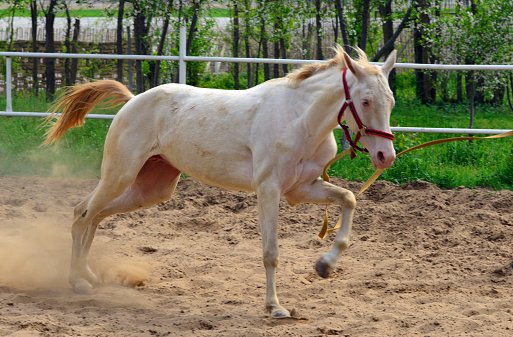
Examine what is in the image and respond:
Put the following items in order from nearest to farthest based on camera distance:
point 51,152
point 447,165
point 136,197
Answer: point 136,197
point 447,165
point 51,152

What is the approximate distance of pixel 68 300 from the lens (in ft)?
12.9

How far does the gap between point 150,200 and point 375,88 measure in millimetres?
2077

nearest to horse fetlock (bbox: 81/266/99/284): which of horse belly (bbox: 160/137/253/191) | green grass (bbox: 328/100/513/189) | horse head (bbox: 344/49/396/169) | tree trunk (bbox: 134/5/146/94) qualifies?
horse belly (bbox: 160/137/253/191)

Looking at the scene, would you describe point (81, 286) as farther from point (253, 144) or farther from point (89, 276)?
point (253, 144)

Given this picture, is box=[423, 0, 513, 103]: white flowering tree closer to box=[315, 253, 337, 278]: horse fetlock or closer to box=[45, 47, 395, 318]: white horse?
box=[45, 47, 395, 318]: white horse

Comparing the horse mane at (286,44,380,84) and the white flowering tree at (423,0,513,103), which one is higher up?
the white flowering tree at (423,0,513,103)

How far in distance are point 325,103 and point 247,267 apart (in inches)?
68.7

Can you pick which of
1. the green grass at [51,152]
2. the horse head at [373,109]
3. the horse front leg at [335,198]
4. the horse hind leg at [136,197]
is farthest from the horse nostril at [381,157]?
the green grass at [51,152]

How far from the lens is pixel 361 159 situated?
760 centimetres

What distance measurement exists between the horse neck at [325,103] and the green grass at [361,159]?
3471 mm

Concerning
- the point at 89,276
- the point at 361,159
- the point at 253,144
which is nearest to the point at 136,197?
the point at 89,276

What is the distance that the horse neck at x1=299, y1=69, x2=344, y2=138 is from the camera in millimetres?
3629

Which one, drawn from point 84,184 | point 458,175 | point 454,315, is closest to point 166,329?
point 454,315

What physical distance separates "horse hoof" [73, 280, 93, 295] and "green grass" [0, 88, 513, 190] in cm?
333
